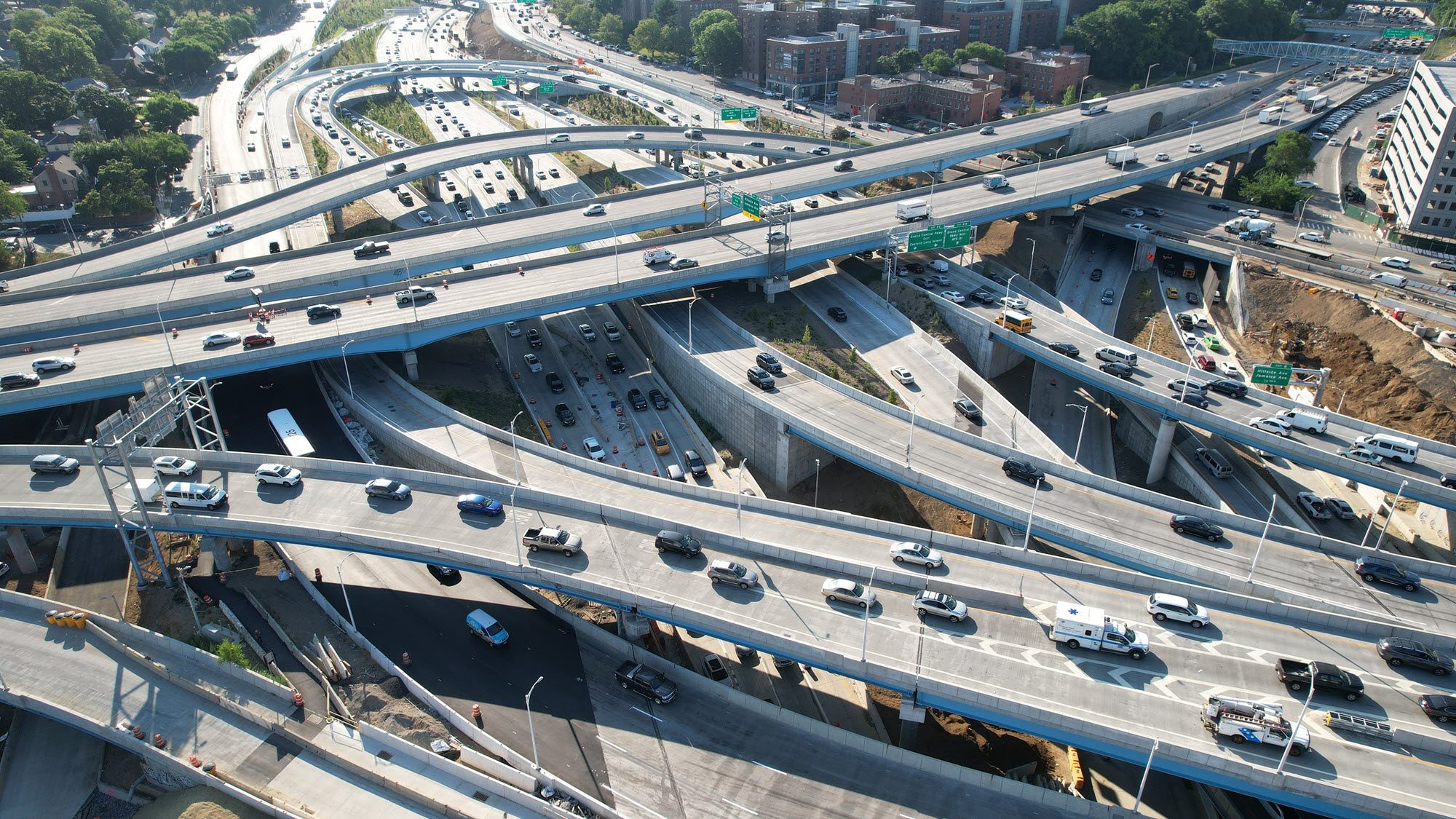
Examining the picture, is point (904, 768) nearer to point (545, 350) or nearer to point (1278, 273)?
point (545, 350)

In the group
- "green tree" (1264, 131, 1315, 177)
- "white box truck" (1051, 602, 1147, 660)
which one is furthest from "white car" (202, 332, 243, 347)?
"green tree" (1264, 131, 1315, 177)

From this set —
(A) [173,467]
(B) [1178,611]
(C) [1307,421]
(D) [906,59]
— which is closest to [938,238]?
(C) [1307,421]

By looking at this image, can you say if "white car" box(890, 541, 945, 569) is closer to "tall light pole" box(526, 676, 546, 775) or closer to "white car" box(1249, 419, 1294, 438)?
"tall light pole" box(526, 676, 546, 775)

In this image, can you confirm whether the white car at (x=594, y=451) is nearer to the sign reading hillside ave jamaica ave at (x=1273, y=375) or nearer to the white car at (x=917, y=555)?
the white car at (x=917, y=555)

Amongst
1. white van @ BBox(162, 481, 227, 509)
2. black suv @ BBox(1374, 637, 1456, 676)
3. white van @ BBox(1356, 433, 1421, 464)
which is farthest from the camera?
white van @ BBox(1356, 433, 1421, 464)

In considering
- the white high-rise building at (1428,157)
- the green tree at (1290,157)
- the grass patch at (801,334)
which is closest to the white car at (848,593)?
the grass patch at (801,334)

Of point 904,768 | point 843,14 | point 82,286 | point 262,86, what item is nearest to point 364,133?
point 262,86

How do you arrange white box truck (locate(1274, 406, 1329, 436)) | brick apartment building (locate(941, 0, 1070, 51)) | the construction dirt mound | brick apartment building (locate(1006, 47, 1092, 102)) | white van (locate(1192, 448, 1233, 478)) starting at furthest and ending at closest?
brick apartment building (locate(941, 0, 1070, 51)), brick apartment building (locate(1006, 47, 1092, 102)), white van (locate(1192, 448, 1233, 478)), the construction dirt mound, white box truck (locate(1274, 406, 1329, 436))
